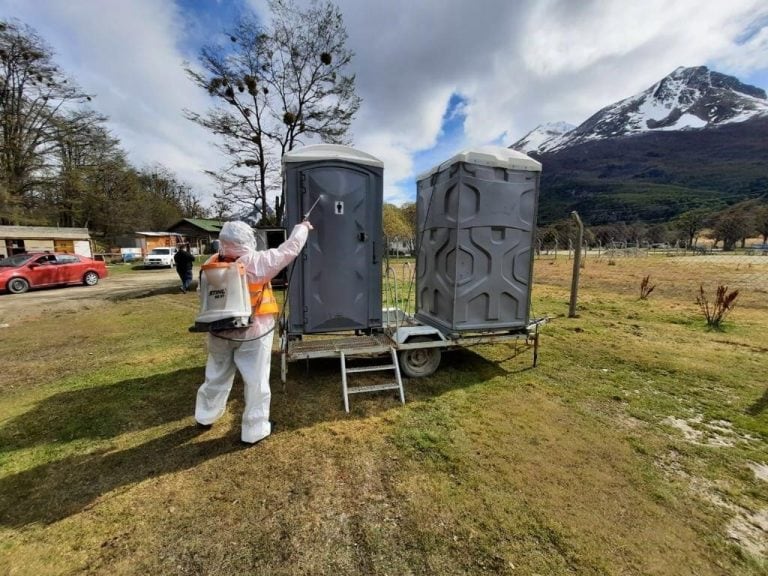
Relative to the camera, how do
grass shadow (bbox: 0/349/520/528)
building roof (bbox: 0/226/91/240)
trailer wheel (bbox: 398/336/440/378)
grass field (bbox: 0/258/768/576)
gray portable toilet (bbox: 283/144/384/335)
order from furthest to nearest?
1. building roof (bbox: 0/226/91/240)
2. trailer wheel (bbox: 398/336/440/378)
3. gray portable toilet (bbox: 283/144/384/335)
4. grass shadow (bbox: 0/349/520/528)
5. grass field (bbox: 0/258/768/576)

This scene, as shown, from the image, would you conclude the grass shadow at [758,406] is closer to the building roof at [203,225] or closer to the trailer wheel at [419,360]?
the trailer wheel at [419,360]

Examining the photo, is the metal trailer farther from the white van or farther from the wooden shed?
the wooden shed

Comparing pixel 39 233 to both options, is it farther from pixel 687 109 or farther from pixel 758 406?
pixel 687 109

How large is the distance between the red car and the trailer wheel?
15.7 metres

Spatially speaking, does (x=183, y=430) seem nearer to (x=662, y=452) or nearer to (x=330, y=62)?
(x=662, y=452)

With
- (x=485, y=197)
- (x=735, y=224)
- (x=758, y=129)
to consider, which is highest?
(x=758, y=129)

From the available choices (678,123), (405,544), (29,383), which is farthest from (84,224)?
(678,123)

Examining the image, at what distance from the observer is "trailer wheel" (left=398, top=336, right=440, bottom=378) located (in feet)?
14.9

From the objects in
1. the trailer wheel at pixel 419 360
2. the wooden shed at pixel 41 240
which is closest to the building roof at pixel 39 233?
the wooden shed at pixel 41 240

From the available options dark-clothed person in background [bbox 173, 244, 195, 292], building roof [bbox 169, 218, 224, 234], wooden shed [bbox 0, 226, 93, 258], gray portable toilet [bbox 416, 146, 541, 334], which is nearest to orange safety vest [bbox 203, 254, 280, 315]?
gray portable toilet [bbox 416, 146, 541, 334]

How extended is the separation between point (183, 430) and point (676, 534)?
3917mm

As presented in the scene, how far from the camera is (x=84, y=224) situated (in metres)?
33.7

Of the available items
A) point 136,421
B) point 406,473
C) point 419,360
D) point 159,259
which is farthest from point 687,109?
point 136,421

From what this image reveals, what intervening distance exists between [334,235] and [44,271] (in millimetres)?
15634
